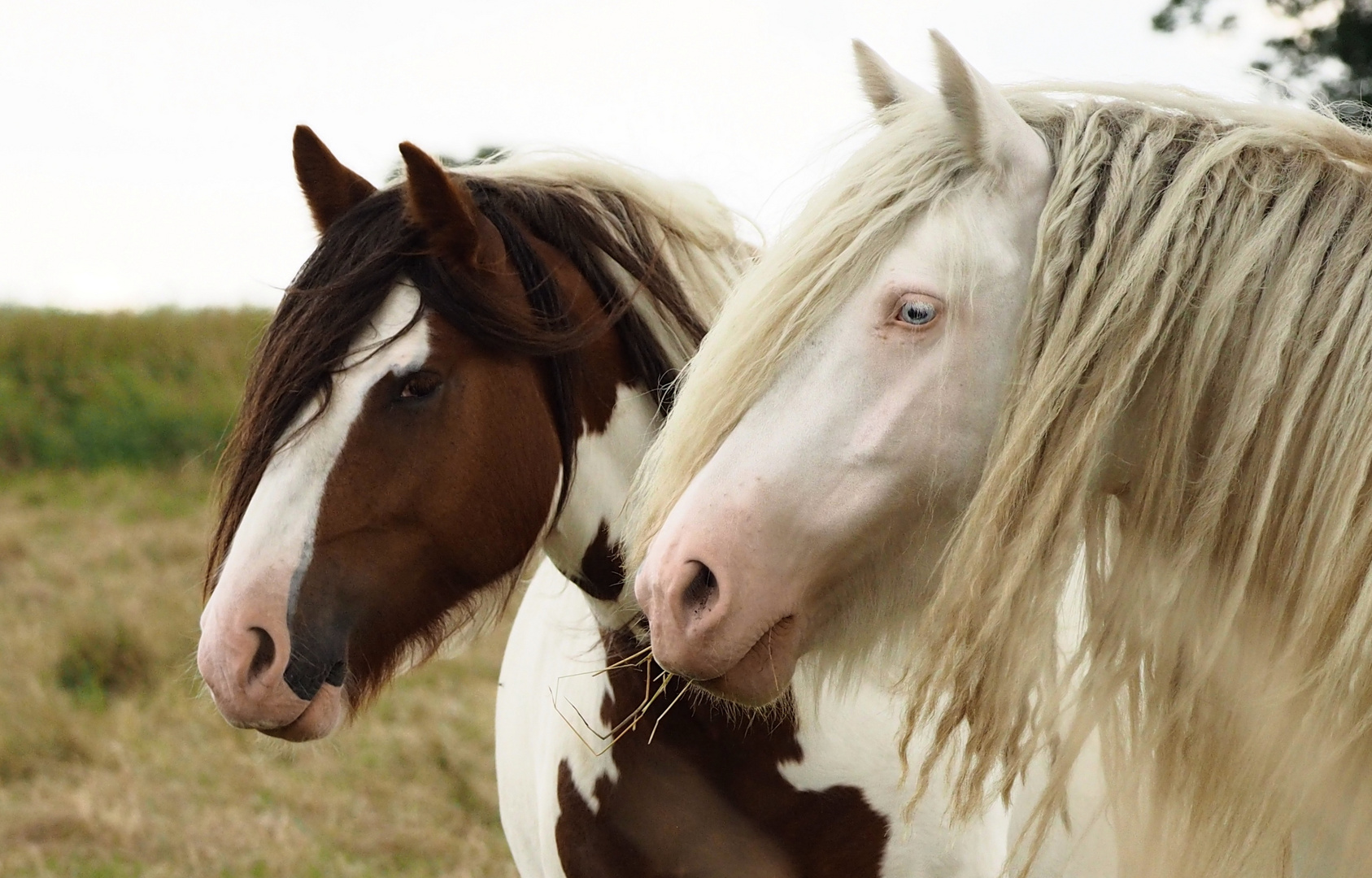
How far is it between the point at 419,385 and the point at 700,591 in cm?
71

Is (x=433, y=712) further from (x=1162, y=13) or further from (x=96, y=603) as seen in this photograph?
(x=1162, y=13)

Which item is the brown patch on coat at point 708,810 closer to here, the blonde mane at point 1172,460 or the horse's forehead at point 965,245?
the blonde mane at point 1172,460

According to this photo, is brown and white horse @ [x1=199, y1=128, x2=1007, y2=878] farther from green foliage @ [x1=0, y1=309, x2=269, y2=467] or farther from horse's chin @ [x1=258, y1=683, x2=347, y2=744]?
green foliage @ [x1=0, y1=309, x2=269, y2=467]

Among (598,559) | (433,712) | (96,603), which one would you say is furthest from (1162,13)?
(96,603)

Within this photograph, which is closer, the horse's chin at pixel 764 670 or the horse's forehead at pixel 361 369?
the horse's chin at pixel 764 670

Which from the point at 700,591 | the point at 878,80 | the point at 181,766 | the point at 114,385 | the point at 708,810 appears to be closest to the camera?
the point at 700,591

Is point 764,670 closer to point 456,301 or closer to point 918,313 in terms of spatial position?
point 918,313

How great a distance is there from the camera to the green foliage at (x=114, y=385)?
8906mm

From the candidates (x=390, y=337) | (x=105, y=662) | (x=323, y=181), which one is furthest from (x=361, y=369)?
(x=105, y=662)

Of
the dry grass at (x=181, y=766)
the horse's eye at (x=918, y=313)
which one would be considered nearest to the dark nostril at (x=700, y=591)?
the horse's eye at (x=918, y=313)

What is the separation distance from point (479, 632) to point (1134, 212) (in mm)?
1190

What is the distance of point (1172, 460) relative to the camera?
1170 millimetres

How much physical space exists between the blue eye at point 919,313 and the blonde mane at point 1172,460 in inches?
2.9

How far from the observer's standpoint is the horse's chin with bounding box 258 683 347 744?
1.67 m
